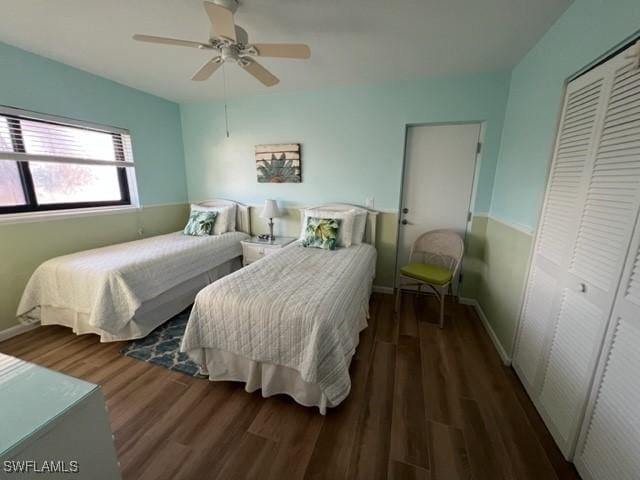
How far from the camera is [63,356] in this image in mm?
1974

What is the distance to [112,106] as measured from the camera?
2.76 metres

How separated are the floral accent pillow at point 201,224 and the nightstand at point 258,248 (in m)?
0.49

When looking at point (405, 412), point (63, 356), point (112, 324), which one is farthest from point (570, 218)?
point (63, 356)

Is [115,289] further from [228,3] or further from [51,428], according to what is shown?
[228,3]

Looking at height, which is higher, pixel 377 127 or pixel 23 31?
pixel 23 31

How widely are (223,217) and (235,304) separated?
6.83ft

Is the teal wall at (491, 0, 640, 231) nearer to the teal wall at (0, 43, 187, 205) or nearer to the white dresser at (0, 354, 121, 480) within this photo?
the white dresser at (0, 354, 121, 480)

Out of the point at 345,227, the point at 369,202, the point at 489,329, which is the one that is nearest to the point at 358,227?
the point at 345,227

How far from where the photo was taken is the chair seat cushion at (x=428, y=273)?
235 cm

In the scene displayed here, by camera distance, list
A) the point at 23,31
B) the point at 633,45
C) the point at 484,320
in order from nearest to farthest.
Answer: the point at 633,45 < the point at 23,31 < the point at 484,320

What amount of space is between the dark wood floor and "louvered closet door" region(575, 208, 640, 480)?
0.27m

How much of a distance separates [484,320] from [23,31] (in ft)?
14.7

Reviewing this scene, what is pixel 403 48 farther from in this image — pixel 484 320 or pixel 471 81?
pixel 484 320

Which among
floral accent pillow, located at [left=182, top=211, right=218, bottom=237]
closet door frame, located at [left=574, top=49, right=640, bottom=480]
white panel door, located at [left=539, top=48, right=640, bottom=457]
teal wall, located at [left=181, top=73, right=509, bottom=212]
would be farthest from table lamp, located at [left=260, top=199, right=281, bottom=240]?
closet door frame, located at [left=574, top=49, right=640, bottom=480]
